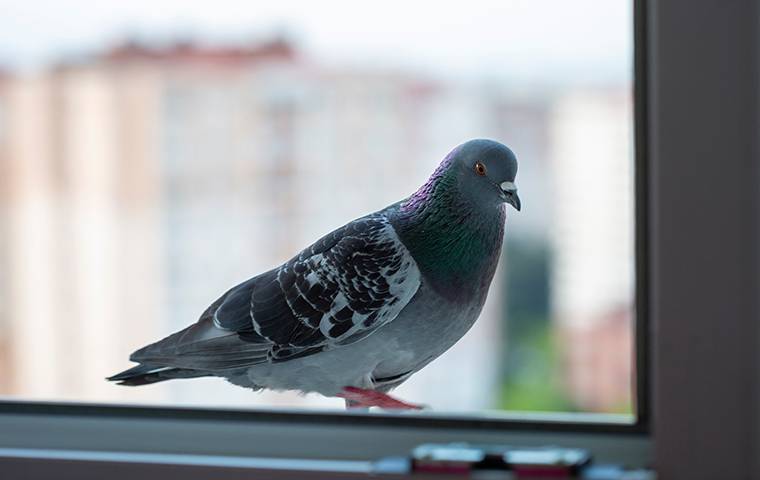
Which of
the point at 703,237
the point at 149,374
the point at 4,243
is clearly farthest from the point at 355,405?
the point at 4,243

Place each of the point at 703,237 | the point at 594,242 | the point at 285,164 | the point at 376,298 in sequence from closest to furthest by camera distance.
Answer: the point at 703,237 → the point at 376,298 → the point at 594,242 → the point at 285,164

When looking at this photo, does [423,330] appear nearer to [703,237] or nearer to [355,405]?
[355,405]

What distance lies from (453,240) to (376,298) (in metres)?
0.10

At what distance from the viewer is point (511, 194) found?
807 millimetres

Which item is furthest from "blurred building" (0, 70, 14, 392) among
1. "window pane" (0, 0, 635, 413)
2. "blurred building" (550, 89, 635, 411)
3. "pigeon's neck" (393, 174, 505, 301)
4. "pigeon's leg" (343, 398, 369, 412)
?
"blurred building" (550, 89, 635, 411)

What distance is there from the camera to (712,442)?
734mm

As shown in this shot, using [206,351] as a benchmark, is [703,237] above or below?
above

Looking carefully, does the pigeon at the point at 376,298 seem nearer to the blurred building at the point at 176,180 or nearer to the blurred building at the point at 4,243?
the blurred building at the point at 176,180

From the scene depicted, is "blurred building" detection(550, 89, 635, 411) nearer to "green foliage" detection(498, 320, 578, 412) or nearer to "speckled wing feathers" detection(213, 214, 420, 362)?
"green foliage" detection(498, 320, 578, 412)

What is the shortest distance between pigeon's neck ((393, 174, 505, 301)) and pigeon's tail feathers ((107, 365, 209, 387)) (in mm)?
273

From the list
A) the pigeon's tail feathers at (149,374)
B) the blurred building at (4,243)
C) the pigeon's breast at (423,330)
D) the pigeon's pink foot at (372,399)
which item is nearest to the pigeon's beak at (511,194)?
the pigeon's breast at (423,330)

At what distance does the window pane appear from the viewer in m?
0.97

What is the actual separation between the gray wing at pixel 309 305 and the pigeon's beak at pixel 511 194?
114mm

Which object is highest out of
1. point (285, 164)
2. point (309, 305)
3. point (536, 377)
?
point (285, 164)
